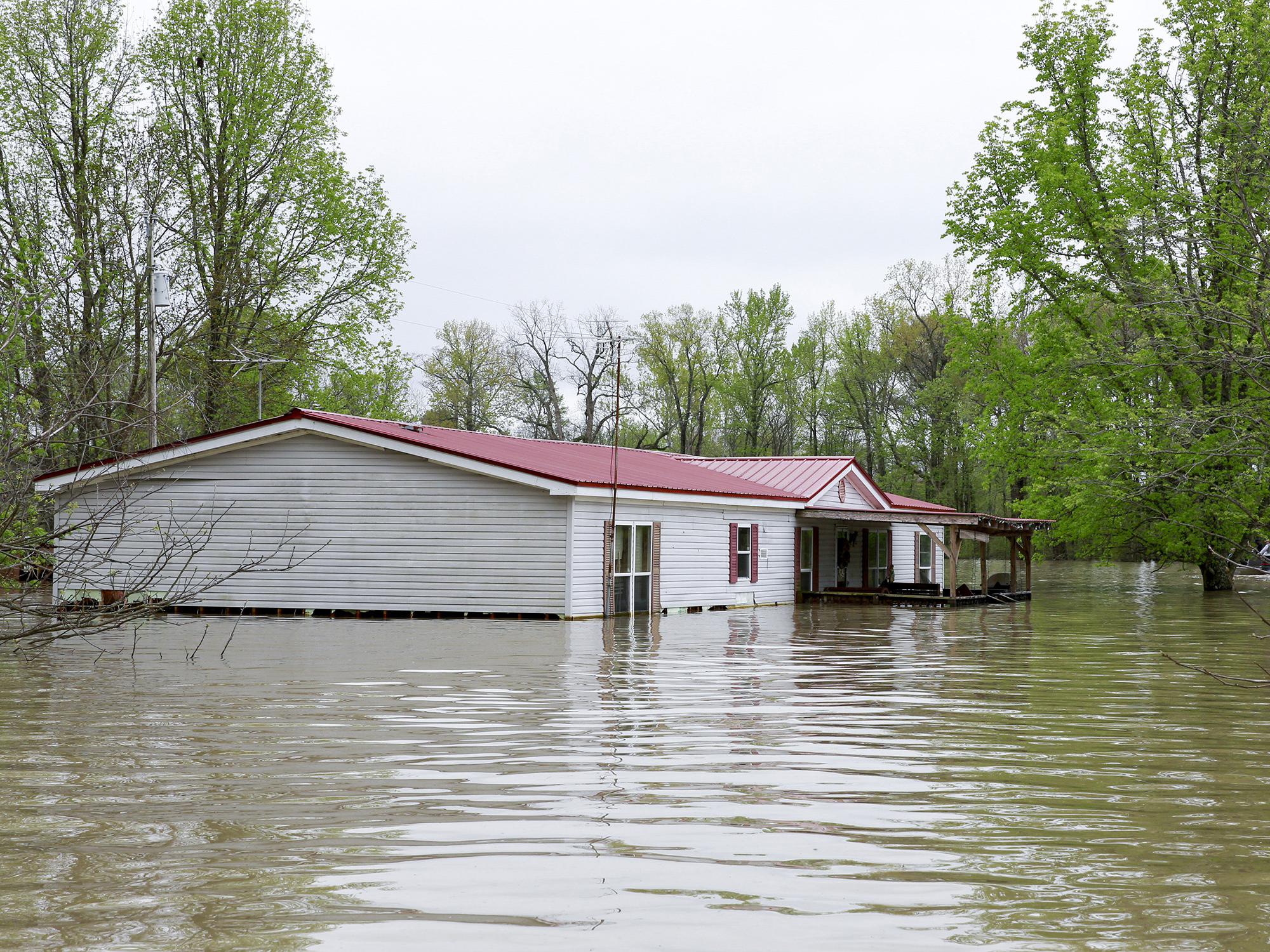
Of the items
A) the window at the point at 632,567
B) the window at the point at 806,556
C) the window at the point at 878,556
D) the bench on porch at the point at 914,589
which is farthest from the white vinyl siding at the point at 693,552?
the window at the point at 878,556

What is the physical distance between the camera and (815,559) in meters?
34.6

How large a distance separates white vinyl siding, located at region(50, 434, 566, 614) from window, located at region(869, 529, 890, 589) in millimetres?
16351

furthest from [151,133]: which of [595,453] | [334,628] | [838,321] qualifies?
[838,321]

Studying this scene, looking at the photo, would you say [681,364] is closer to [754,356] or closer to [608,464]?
[754,356]

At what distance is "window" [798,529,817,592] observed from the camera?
34.1 m

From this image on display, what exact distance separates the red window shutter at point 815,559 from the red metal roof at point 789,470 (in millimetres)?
1285

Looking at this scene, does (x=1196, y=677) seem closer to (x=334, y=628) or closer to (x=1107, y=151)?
(x=334, y=628)

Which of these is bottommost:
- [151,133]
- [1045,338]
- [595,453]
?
[595,453]

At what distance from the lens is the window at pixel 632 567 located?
2577 cm

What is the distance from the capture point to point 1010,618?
89.2ft

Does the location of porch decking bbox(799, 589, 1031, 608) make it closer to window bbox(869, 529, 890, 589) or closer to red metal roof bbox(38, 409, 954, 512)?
red metal roof bbox(38, 409, 954, 512)

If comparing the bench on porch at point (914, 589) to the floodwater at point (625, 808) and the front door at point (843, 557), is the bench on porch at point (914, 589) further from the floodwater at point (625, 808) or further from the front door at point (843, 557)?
the floodwater at point (625, 808)

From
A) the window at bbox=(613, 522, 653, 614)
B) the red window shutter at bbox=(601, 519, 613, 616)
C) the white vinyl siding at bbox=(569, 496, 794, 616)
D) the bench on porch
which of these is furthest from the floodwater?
the bench on porch

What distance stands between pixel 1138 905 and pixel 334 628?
58.6 feet
